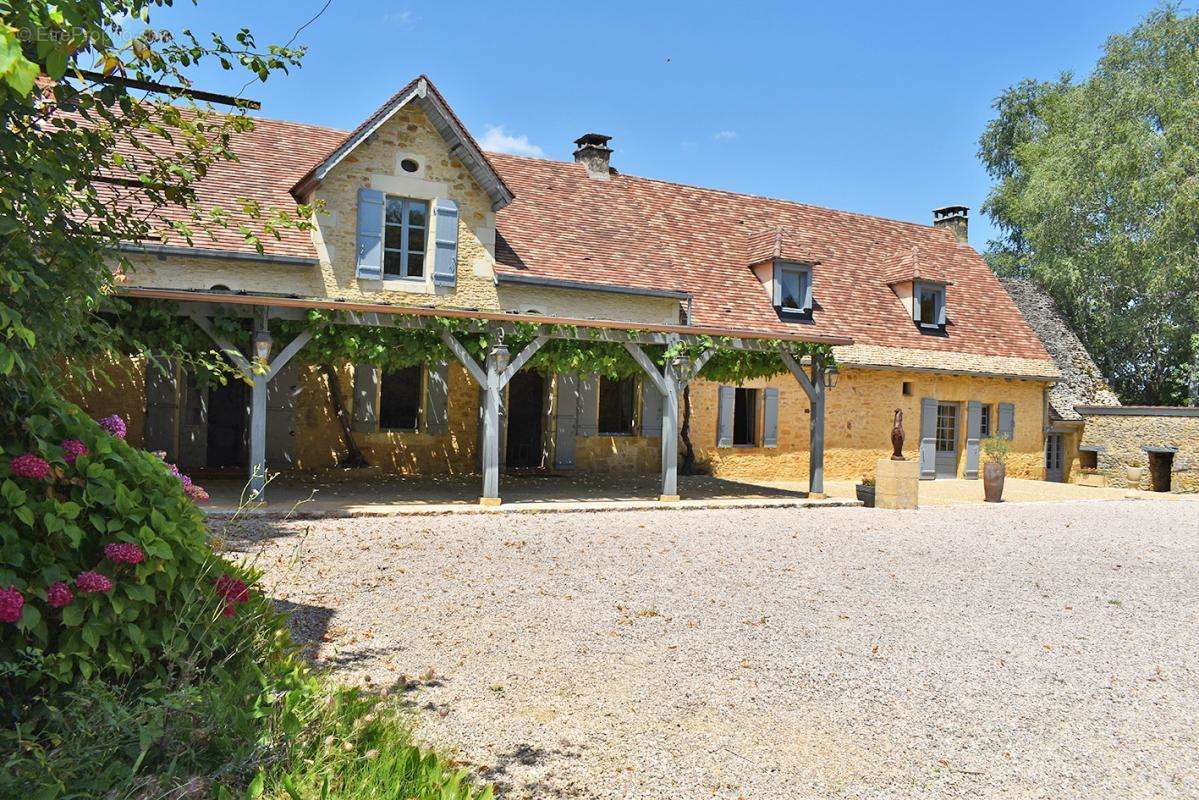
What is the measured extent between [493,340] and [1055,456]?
58.5 feet

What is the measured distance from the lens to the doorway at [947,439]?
19734 mm

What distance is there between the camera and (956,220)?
24.4m

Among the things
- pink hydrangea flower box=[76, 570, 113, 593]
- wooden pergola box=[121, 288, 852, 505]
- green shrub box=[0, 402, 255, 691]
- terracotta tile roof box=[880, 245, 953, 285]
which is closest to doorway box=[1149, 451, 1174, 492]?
terracotta tile roof box=[880, 245, 953, 285]

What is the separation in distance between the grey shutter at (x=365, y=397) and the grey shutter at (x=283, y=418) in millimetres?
921

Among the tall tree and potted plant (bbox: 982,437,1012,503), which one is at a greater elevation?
the tall tree

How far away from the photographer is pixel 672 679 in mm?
4707

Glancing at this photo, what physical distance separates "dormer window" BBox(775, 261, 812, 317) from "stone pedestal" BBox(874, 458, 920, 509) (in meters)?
5.74

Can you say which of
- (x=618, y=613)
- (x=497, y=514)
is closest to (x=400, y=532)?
(x=497, y=514)

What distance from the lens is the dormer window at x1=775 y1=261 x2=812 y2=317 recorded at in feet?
60.1

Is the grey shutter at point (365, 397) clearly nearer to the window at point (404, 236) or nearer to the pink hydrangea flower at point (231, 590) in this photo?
the window at point (404, 236)

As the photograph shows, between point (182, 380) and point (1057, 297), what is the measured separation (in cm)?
2557

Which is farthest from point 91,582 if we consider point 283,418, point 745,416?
point 745,416

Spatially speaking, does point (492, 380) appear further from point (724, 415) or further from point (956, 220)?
point (956, 220)

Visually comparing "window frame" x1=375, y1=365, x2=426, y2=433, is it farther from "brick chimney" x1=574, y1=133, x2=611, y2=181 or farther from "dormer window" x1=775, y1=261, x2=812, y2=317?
"dormer window" x1=775, y1=261, x2=812, y2=317
